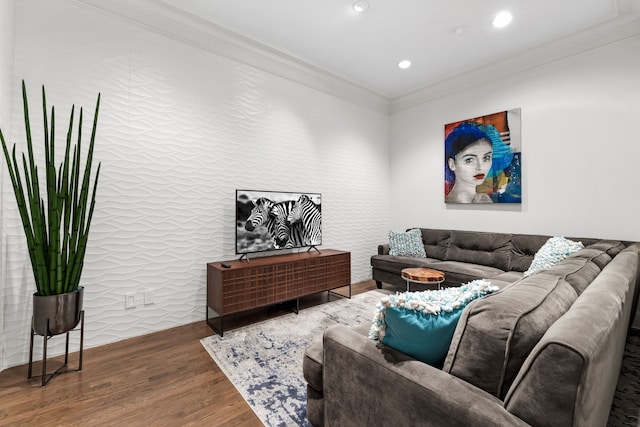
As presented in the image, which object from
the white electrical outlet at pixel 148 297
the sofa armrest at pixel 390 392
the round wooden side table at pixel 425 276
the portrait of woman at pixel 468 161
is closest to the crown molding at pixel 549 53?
the portrait of woman at pixel 468 161

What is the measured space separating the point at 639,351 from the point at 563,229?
1344 mm

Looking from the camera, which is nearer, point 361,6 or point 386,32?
point 361,6

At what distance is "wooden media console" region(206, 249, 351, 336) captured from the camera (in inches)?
110

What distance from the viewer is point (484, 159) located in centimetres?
396

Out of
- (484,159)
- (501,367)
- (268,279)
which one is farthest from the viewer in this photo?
(484,159)

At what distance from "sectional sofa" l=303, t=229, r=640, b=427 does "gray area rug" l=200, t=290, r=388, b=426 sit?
0.32 m

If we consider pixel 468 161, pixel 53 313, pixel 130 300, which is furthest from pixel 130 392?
pixel 468 161

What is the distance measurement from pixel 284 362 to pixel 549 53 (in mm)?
4380

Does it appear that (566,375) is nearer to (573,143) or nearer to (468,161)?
(573,143)

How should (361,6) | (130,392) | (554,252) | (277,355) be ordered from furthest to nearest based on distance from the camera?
(554,252) < (361,6) < (277,355) < (130,392)

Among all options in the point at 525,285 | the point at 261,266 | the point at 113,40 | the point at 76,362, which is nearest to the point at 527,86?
the point at 525,285

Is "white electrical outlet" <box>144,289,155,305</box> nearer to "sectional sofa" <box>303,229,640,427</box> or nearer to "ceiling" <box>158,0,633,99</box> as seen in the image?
"sectional sofa" <box>303,229,640,427</box>

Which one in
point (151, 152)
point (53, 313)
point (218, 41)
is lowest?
point (53, 313)

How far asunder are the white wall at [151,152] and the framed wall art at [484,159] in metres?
2.18
